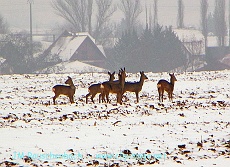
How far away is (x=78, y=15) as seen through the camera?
381 ft

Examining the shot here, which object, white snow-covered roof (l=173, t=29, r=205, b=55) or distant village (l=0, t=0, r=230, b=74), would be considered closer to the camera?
distant village (l=0, t=0, r=230, b=74)

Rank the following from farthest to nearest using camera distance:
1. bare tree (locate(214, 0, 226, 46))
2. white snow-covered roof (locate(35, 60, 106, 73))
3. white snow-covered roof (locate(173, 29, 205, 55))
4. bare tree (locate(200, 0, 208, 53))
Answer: bare tree (locate(200, 0, 208, 53)) → bare tree (locate(214, 0, 226, 46)) → white snow-covered roof (locate(173, 29, 205, 55)) → white snow-covered roof (locate(35, 60, 106, 73))

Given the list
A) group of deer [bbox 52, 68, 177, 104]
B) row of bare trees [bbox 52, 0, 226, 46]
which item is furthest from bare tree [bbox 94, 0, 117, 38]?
group of deer [bbox 52, 68, 177, 104]

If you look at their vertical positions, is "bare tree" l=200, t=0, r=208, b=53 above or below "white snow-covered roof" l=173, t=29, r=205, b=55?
above

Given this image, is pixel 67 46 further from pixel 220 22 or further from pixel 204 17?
pixel 220 22

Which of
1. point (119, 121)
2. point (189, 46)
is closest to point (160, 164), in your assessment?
point (119, 121)

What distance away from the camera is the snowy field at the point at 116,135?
1127cm

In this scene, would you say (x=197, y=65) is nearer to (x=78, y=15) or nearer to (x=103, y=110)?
(x=78, y=15)

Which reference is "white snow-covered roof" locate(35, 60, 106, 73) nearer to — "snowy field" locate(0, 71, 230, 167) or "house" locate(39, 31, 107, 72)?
"house" locate(39, 31, 107, 72)

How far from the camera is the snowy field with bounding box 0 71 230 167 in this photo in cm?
1127

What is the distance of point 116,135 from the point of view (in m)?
14.0

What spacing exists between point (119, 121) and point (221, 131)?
3291 millimetres

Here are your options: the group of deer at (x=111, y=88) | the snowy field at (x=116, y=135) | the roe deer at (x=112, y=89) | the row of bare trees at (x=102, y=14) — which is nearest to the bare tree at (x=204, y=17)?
the row of bare trees at (x=102, y=14)

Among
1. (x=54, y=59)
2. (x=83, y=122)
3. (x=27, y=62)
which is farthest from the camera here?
(x=54, y=59)
